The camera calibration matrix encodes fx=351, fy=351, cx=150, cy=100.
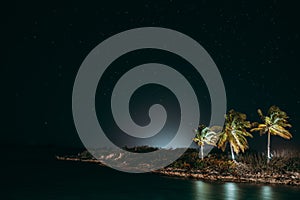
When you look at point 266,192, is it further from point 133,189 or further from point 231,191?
point 133,189

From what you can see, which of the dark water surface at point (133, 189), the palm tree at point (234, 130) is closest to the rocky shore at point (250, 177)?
the dark water surface at point (133, 189)

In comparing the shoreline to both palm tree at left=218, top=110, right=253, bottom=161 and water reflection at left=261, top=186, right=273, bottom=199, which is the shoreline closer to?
water reflection at left=261, top=186, right=273, bottom=199

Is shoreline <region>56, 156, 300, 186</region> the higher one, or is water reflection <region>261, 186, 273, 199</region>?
shoreline <region>56, 156, 300, 186</region>

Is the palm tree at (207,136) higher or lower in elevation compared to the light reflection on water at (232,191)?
higher

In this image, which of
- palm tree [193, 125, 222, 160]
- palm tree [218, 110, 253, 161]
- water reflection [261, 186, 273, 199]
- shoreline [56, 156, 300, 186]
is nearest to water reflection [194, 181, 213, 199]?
shoreline [56, 156, 300, 186]

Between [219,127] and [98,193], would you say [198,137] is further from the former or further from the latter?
[98,193]

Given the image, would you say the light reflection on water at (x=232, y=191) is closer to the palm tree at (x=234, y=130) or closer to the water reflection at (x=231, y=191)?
the water reflection at (x=231, y=191)

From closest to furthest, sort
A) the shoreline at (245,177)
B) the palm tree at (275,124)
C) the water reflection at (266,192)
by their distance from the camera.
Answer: the water reflection at (266,192), the shoreline at (245,177), the palm tree at (275,124)

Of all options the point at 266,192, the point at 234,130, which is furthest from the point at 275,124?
the point at 266,192

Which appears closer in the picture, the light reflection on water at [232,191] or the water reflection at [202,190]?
the light reflection on water at [232,191]

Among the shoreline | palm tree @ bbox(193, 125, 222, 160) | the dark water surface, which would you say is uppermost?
palm tree @ bbox(193, 125, 222, 160)

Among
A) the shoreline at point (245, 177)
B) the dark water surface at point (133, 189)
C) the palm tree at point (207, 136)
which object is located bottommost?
the dark water surface at point (133, 189)

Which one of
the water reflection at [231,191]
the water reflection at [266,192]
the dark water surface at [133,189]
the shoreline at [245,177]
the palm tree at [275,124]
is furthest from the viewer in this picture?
the palm tree at [275,124]

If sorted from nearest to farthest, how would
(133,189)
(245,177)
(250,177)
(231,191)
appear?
(231,191) < (133,189) < (250,177) < (245,177)
